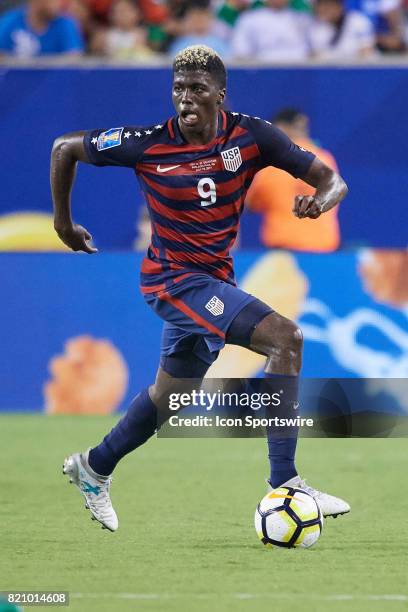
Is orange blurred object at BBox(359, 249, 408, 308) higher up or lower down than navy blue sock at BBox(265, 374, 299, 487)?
higher up

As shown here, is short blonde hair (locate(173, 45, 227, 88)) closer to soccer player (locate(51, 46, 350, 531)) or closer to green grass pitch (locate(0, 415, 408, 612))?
soccer player (locate(51, 46, 350, 531))

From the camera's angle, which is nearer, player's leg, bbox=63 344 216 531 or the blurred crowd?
player's leg, bbox=63 344 216 531

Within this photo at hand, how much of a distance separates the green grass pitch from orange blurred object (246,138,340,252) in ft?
7.65

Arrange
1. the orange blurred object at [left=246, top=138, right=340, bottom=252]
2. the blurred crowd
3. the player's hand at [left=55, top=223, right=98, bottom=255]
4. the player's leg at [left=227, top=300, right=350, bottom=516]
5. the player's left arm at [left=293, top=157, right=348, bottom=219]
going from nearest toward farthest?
1. the player's leg at [left=227, top=300, right=350, bottom=516]
2. the player's left arm at [left=293, top=157, right=348, bottom=219]
3. the player's hand at [left=55, top=223, right=98, bottom=255]
4. the orange blurred object at [left=246, top=138, right=340, bottom=252]
5. the blurred crowd

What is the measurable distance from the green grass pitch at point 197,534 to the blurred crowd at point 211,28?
5307 mm

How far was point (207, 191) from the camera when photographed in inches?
243

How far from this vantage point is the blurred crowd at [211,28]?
13711 mm

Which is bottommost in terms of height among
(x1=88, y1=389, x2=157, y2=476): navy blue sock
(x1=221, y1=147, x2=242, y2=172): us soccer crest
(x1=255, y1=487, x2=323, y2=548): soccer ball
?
(x1=255, y1=487, x2=323, y2=548): soccer ball

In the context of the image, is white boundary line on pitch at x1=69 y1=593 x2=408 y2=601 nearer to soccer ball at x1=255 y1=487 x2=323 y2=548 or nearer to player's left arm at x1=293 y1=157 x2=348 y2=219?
soccer ball at x1=255 y1=487 x2=323 y2=548

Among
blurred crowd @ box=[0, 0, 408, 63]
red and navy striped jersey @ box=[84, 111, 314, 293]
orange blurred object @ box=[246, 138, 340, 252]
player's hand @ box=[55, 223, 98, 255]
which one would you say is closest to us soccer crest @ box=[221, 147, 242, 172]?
red and navy striped jersey @ box=[84, 111, 314, 293]

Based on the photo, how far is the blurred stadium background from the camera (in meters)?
10.7

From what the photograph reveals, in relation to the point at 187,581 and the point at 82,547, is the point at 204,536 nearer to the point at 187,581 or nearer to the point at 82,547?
the point at 82,547

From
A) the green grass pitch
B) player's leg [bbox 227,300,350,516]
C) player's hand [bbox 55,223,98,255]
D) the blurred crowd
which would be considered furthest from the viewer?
the blurred crowd

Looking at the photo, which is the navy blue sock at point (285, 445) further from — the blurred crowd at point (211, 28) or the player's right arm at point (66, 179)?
the blurred crowd at point (211, 28)
